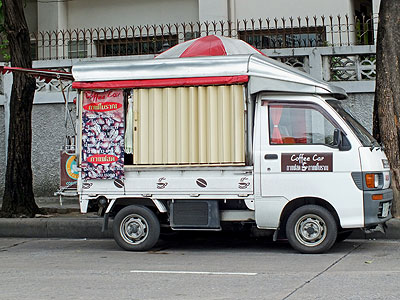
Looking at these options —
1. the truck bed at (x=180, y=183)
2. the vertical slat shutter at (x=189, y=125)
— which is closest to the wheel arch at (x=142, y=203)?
the truck bed at (x=180, y=183)

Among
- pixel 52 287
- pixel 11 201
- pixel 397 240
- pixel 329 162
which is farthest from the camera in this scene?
pixel 11 201

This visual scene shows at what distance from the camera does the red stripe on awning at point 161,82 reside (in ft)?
31.0

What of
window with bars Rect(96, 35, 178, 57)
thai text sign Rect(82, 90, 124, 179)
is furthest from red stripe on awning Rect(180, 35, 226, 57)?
window with bars Rect(96, 35, 178, 57)

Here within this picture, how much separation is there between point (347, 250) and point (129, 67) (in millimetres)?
3945

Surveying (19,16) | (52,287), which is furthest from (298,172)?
(19,16)

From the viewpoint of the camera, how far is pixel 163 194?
9.70 m

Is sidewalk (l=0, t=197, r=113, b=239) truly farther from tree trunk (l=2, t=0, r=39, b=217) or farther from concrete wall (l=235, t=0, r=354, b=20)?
concrete wall (l=235, t=0, r=354, b=20)

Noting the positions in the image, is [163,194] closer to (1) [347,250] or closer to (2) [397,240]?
(1) [347,250]

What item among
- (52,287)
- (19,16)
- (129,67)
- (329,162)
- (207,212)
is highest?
(19,16)

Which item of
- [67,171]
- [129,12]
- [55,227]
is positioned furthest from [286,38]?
[55,227]

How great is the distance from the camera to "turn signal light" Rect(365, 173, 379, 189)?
9062mm

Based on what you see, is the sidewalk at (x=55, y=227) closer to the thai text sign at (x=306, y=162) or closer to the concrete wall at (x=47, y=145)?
the concrete wall at (x=47, y=145)

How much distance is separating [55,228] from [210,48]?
158 inches

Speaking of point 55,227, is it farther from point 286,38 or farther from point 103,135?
point 286,38
